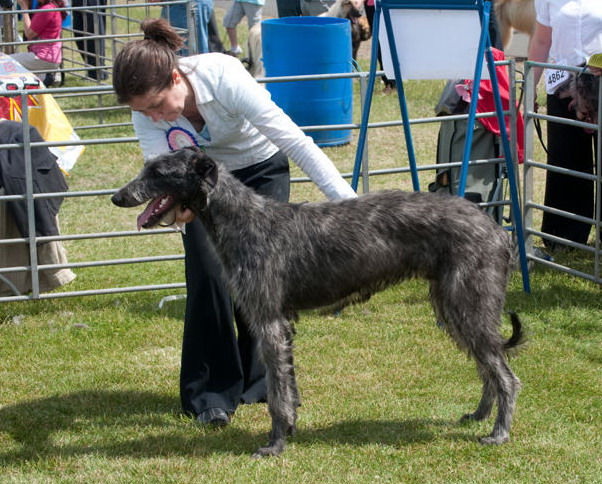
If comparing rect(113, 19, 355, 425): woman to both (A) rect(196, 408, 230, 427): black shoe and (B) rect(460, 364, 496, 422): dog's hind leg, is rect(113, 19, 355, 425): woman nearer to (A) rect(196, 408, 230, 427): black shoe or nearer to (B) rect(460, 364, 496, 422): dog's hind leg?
(A) rect(196, 408, 230, 427): black shoe

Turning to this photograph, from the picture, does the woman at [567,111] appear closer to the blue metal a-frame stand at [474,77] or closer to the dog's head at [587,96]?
the dog's head at [587,96]

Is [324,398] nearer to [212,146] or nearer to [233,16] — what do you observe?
[212,146]

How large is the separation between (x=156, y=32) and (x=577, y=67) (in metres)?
3.56

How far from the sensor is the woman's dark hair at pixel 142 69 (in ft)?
13.5

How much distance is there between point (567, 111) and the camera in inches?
288

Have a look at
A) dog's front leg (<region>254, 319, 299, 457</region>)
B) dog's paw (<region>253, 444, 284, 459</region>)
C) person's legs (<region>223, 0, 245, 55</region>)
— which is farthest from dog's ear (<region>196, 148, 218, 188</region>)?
person's legs (<region>223, 0, 245, 55</region>)

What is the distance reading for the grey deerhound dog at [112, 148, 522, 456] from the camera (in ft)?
14.1

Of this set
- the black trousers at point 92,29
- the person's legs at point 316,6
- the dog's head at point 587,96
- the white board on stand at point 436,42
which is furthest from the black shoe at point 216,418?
the black trousers at point 92,29

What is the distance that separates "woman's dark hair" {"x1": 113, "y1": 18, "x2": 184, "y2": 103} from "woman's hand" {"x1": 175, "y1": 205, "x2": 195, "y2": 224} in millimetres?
536

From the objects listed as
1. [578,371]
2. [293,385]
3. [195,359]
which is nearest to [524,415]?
[578,371]

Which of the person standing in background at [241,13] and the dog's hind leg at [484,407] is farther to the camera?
the person standing in background at [241,13]

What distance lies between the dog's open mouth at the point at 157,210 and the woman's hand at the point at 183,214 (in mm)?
57

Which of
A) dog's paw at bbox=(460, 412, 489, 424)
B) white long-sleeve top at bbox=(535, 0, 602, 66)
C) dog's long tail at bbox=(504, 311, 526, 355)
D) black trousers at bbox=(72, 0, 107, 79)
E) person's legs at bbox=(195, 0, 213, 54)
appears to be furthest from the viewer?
black trousers at bbox=(72, 0, 107, 79)

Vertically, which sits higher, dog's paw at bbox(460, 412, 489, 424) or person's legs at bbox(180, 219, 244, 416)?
person's legs at bbox(180, 219, 244, 416)
